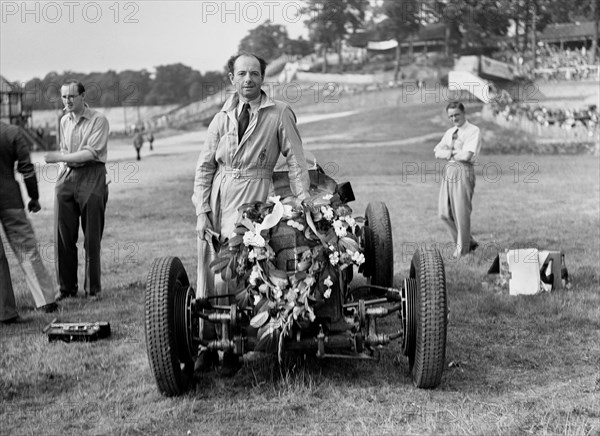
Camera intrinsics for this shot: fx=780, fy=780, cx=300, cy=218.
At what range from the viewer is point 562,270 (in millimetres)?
8219

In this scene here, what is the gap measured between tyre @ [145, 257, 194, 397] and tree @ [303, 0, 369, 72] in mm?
58711

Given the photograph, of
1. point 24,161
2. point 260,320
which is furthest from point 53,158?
point 260,320

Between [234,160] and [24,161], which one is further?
[24,161]

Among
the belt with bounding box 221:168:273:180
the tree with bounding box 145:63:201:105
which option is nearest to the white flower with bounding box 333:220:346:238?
the belt with bounding box 221:168:273:180

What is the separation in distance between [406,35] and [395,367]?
61902 mm

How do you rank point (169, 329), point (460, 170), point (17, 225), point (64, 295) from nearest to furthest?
point (169, 329)
point (17, 225)
point (64, 295)
point (460, 170)

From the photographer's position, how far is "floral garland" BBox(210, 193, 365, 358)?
4793 mm

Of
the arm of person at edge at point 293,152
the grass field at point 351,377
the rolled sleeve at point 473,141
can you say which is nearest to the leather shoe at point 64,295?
the grass field at point 351,377

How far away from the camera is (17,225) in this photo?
727 centimetres

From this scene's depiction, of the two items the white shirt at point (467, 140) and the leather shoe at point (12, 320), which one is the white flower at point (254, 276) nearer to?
the leather shoe at point (12, 320)

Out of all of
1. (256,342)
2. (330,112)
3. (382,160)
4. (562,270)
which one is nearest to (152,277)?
(256,342)

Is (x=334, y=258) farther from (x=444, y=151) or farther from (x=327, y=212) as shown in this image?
(x=444, y=151)

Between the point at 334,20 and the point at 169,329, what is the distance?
212 feet

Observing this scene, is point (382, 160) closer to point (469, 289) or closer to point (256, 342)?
point (469, 289)
